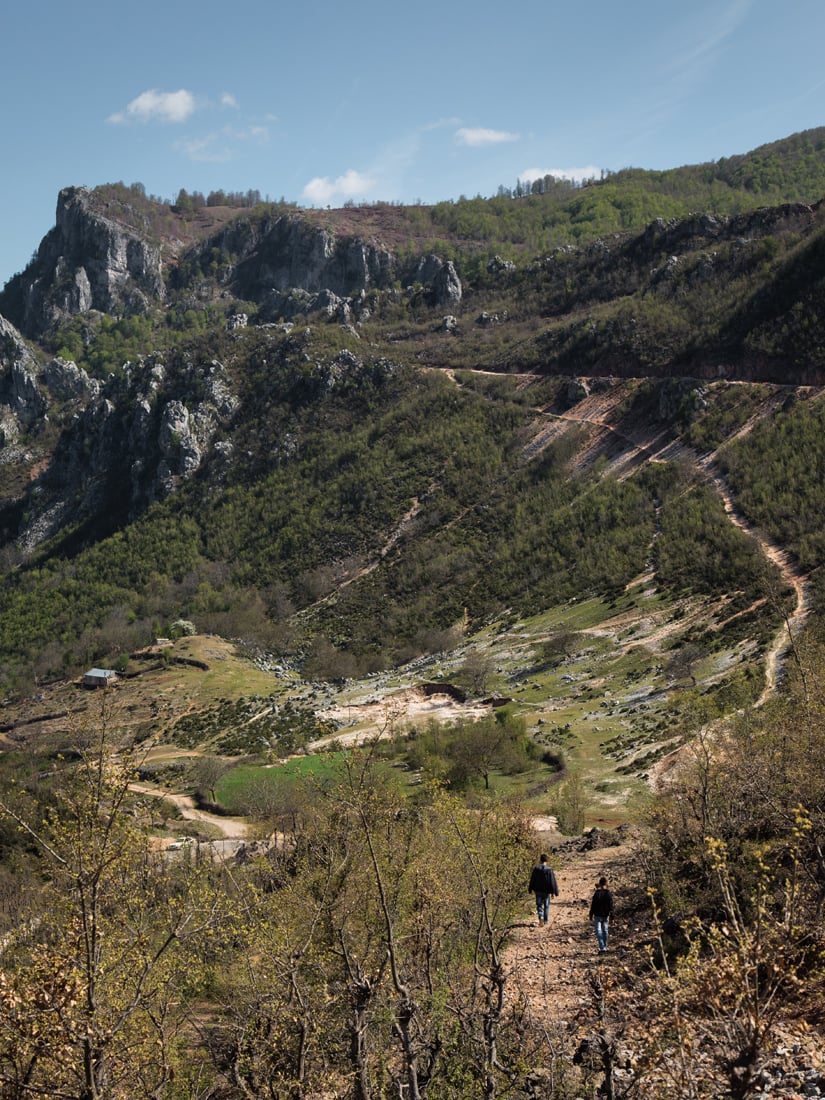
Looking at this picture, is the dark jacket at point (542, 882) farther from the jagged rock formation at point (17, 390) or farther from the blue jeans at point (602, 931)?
the jagged rock formation at point (17, 390)

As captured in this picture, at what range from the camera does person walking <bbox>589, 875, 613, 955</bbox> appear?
47.6ft

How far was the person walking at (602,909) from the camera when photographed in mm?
14523

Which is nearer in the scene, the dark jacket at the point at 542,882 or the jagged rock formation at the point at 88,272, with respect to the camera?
the dark jacket at the point at 542,882

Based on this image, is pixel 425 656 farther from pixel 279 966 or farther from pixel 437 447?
pixel 279 966

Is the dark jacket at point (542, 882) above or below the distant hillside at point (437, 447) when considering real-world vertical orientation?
below

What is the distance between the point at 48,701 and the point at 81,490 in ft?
207

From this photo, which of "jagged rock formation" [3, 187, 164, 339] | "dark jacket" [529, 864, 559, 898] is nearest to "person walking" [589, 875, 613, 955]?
"dark jacket" [529, 864, 559, 898]

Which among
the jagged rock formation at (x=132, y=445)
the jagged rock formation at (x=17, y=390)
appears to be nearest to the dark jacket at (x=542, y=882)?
the jagged rock formation at (x=132, y=445)

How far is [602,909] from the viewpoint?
1460cm

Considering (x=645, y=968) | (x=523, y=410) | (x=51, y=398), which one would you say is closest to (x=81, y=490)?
(x=51, y=398)

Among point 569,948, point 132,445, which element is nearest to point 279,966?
point 569,948

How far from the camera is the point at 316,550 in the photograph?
97000 mm

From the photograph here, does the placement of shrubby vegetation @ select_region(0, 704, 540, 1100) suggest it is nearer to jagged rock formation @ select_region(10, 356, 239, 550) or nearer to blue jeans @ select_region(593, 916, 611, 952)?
Answer: blue jeans @ select_region(593, 916, 611, 952)

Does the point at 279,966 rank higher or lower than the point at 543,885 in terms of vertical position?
higher
